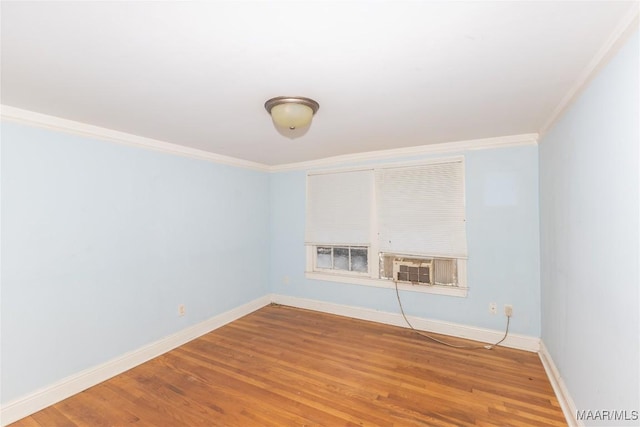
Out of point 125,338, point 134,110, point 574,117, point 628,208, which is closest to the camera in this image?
point 628,208

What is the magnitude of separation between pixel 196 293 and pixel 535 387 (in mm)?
3489

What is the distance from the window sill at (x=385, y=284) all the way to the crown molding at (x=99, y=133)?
212 cm

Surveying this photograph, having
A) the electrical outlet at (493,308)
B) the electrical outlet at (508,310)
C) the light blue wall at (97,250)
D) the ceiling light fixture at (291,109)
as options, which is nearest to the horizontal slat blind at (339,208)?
the light blue wall at (97,250)

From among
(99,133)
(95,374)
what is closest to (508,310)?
(95,374)

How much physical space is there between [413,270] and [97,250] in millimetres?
3312

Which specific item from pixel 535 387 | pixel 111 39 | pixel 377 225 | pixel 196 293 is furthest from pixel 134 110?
pixel 535 387

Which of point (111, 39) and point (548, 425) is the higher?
point (111, 39)

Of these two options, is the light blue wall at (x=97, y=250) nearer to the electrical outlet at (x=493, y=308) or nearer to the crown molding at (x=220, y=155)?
the crown molding at (x=220, y=155)

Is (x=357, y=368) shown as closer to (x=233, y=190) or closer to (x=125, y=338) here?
(x=125, y=338)

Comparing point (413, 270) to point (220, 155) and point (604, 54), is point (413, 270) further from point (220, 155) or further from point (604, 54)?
point (220, 155)

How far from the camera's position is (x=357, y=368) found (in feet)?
8.71

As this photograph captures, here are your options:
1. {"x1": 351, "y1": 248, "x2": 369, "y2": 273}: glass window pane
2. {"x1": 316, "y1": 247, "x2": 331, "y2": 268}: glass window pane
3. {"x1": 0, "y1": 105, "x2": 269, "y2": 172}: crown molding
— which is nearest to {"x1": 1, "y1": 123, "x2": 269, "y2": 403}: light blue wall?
{"x1": 0, "y1": 105, "x2": 269, "y2": 172}: crown molding

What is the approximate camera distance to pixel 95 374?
8.11 ft

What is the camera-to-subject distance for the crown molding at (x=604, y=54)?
1.16m
